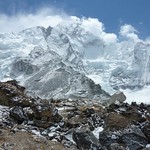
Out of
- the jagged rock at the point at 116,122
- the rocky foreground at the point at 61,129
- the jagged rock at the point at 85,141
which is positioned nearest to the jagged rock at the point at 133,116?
the rocky foreground at the point at 61,129

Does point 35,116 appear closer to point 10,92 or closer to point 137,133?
point 10,92

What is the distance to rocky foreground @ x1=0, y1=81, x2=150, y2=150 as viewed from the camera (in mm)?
33375

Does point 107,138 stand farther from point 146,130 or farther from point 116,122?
point 146,130

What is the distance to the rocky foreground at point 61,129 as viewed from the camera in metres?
33.4

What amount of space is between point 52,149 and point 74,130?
4.55 metres

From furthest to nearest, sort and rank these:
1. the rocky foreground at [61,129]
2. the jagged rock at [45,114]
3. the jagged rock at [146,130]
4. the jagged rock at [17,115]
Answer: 1. the jagged rock at [45,114]
2. the jagged rock at [17,115]
3. the jagged rock at [146,130]
4. the rocky foreground at [61,129]

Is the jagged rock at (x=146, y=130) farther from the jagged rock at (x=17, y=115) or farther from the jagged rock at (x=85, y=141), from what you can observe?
the jagged rock at (x=17, y=115)

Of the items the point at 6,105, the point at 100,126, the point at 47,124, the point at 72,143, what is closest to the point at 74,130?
the point at 72,143

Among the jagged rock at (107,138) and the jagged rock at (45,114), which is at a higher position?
the jagged rock at (45,114)

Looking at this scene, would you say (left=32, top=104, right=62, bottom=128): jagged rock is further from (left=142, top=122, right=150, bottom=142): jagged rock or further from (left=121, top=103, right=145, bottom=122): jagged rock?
(left=142, top=122, right=150, bottom=142): jagged rock

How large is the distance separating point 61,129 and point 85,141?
4829mm

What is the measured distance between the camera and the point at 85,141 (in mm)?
34406

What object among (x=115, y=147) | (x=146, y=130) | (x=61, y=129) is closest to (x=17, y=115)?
(x=61, y=129)

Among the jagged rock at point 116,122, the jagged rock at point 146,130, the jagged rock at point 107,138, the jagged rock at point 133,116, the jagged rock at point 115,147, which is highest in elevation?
the jagged rock at point 133,116
